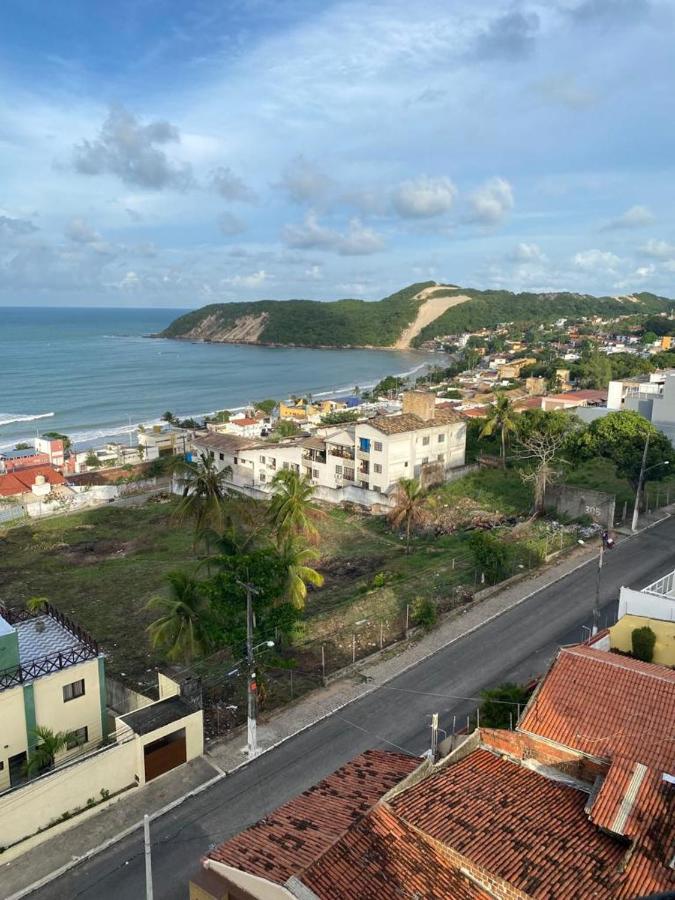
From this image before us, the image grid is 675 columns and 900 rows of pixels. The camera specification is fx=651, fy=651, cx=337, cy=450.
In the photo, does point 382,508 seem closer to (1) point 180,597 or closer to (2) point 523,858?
(1) point 180,597

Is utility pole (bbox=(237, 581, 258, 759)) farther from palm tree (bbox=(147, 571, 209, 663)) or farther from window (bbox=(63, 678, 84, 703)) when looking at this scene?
window (bbox=(63, 678, 84, 703))

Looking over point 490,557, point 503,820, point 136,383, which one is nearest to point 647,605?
point 490,557

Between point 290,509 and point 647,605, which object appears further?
point 290,509

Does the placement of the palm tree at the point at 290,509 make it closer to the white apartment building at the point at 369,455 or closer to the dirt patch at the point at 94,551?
the white apartment building at the point at 369,455

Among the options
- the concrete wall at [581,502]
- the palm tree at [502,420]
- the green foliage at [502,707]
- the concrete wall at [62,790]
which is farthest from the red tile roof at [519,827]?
the palm tree at [502,420]

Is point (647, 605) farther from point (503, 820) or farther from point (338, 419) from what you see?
point (338, 419)

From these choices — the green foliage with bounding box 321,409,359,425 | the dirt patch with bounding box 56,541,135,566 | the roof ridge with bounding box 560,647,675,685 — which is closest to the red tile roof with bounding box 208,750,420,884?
the roof ridge with bounding box 560,647,675,685
